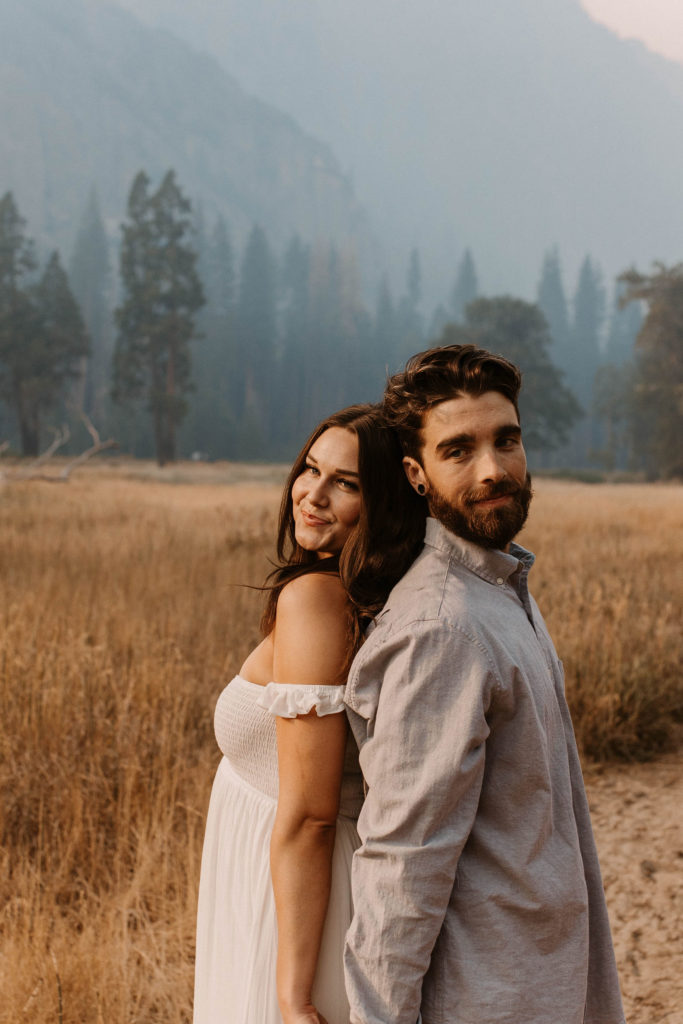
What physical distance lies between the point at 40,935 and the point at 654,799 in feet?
9.64

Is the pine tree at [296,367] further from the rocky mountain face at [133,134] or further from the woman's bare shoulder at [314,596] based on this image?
the woman's bare shoulder at [314,596]

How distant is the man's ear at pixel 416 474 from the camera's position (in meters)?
1.35

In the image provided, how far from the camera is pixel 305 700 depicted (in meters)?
1.28

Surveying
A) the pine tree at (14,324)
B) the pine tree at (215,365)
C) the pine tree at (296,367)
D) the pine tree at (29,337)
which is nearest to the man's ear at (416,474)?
the pine tree at (29,337)

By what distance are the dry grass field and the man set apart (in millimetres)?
1475

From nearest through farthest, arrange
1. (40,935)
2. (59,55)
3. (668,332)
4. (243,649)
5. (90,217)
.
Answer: (40,935) < (243,649) < (668,332) < (90,217) < (59,55)

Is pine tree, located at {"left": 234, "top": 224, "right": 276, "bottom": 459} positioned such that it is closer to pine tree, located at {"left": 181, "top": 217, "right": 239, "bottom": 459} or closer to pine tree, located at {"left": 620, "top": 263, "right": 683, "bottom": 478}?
pine tree, located at {"left": 181, "top": 217, "right": 239, "bottom": 459}

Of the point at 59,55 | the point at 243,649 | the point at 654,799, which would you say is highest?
the point at 59,55

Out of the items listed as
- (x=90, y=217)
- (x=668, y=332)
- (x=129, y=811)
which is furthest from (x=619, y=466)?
(x=129, y=811)

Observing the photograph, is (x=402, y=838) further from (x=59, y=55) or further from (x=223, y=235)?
(x=59, y=55)

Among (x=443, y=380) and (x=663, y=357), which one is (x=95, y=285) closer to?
(x=663, y=357)

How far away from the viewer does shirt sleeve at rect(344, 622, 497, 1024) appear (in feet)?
3.67

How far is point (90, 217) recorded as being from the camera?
2766 inches

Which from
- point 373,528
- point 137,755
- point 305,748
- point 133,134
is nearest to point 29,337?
point 137,755
